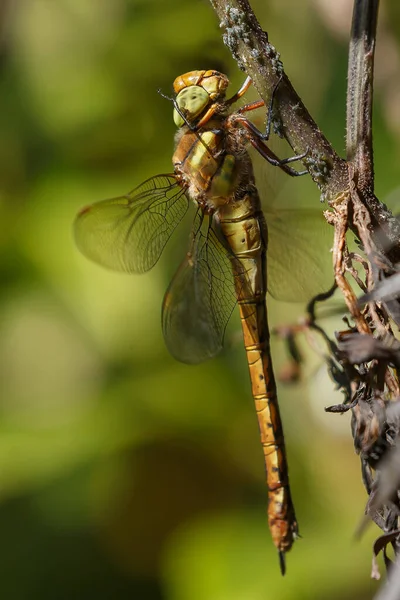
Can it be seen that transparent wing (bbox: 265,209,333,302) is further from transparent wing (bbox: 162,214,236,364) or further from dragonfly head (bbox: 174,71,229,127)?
dragonfly head (bbox: 174,71,229,127)

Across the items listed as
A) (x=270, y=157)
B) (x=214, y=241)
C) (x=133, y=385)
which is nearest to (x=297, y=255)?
(x=214, y=241)

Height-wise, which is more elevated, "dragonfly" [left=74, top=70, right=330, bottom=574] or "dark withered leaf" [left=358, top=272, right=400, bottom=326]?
"dragonfly" [left=74, top=70, right=330, bottom=574]

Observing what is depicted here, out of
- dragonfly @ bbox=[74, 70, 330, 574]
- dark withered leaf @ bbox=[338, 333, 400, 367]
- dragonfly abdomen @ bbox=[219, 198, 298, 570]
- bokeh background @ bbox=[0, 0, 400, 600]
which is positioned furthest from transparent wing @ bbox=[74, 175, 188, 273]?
dark withered leaf @ bbox=[338, 333, 400, 367]

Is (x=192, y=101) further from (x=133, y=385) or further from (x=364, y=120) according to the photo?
(x=133, y=385)

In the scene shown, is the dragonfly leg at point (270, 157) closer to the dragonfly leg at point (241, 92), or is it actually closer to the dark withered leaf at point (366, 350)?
the dragonfly leg at point (241, 92)

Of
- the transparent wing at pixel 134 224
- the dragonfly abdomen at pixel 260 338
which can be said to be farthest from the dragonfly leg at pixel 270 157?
the transparent wing at pixel 134 224

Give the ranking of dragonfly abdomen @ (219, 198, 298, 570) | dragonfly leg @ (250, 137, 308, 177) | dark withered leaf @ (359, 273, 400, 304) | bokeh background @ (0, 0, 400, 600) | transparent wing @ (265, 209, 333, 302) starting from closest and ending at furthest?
dark withered leaf @ (359, 273, 400, 304), dragonfly leg @ (250, 137, 308, 177), dragonfly abdomen @ (219, 198, 298, 570), transparent wing @ (265, 209, 333, 302), bokeh background @ (0, 0, 400, 600)

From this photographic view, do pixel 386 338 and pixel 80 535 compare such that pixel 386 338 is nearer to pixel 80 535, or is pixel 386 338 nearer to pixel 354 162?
pixel 354 162
